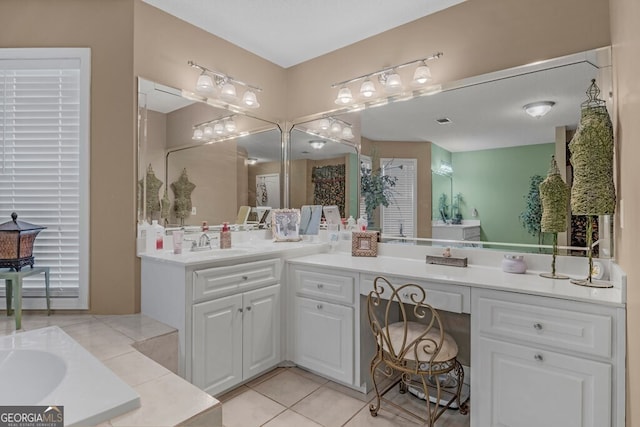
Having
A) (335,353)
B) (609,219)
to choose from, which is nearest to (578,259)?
(609,219)

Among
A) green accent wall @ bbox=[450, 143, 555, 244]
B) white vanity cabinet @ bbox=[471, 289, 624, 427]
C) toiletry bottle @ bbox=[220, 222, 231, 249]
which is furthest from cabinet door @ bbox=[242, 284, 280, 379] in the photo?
green accent wall @ bbox=[450, 143, 555, 244]

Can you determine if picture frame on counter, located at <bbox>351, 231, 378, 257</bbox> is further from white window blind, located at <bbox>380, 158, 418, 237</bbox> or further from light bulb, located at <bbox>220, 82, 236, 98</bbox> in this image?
light bulb, located at <bbox>220, 82, 236, 98</bbox>

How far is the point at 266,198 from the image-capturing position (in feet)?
10.8

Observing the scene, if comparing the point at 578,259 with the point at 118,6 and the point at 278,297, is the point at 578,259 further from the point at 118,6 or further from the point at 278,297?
A: the point at 118,6

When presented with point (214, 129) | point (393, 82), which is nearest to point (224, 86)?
point (214, 129)

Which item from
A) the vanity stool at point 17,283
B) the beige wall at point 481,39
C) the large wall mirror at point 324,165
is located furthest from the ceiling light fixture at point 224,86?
the vanity stool at point 17,283

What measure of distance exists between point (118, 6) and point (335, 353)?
273 centimetres

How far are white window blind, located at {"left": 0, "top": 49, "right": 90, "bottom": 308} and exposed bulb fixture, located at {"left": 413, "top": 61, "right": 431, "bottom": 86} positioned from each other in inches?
88.4

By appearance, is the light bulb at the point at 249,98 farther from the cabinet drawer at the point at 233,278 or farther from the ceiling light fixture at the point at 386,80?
the cabinet drawer at the point at 233,278

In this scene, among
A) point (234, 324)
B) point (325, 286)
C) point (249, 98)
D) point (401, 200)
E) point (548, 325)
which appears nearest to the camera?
point (548, 325)

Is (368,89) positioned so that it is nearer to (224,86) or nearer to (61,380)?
(224,86)

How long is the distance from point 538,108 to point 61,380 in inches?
111

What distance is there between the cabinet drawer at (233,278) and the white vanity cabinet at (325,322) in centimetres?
19

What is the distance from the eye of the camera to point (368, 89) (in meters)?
2.73
